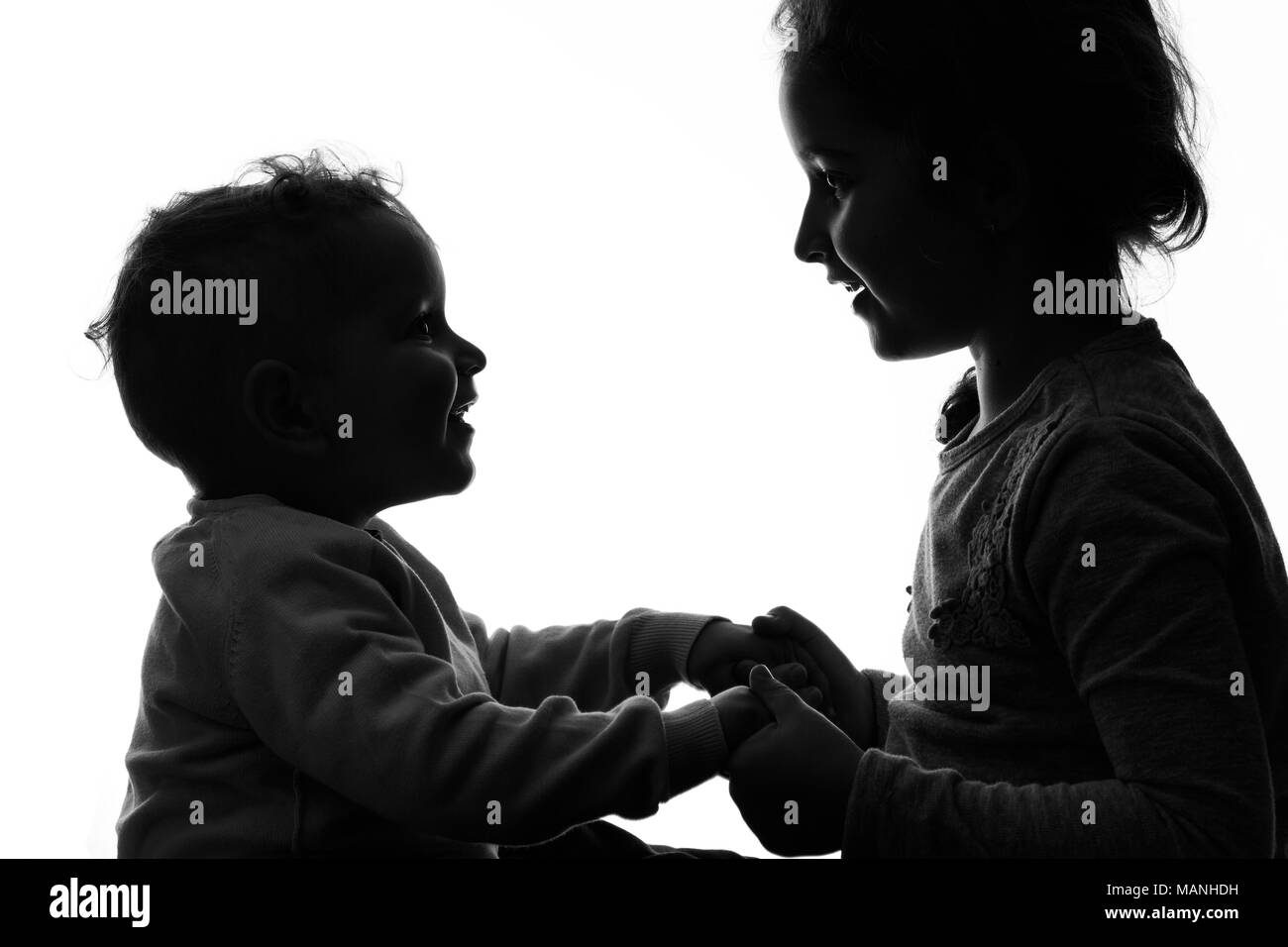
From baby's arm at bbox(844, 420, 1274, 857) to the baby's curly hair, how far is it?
0.53 metres

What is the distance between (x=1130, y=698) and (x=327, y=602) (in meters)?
0.53

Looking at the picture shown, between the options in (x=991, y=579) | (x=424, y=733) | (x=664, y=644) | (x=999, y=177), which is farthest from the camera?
(x=664, y=644)

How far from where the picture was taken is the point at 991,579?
2.89 feet

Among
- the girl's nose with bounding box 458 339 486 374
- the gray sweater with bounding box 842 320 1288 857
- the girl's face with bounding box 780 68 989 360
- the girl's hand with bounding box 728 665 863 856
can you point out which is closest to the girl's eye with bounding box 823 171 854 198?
the girl's face with bounding box 780 68 989 360

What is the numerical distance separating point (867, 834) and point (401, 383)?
48 cm

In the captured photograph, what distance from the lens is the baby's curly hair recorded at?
0.94m

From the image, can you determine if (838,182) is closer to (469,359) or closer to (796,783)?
(469,359)

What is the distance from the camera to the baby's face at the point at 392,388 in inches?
37.7

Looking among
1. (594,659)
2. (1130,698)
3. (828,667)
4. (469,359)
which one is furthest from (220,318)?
(1130,698)
